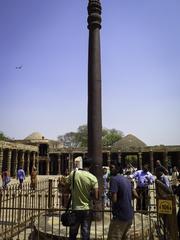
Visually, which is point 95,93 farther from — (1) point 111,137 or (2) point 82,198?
(1) point 111,137

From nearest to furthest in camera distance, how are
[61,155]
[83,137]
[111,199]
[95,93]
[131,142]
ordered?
[111,199], [95,93], [61,155], [131,142], [83,137]

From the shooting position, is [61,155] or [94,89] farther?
[61,155]

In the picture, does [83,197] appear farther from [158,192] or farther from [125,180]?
[158,192]

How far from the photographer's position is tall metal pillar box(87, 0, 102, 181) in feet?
22.6

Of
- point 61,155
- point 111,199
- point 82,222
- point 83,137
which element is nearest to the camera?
point 111,199

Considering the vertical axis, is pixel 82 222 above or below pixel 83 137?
below

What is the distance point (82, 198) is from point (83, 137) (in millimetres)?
61217

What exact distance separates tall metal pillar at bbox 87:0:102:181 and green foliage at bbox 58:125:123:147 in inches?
2259

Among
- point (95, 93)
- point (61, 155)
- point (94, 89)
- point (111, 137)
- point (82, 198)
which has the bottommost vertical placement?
point (82, 198)

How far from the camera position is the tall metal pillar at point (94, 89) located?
272 inches

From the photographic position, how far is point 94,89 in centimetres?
719

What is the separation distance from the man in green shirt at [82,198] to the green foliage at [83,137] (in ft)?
196

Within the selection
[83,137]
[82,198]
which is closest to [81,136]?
[83,137]

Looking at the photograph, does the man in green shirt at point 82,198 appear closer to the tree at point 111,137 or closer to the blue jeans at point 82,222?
the blue jeans at point 82,222
